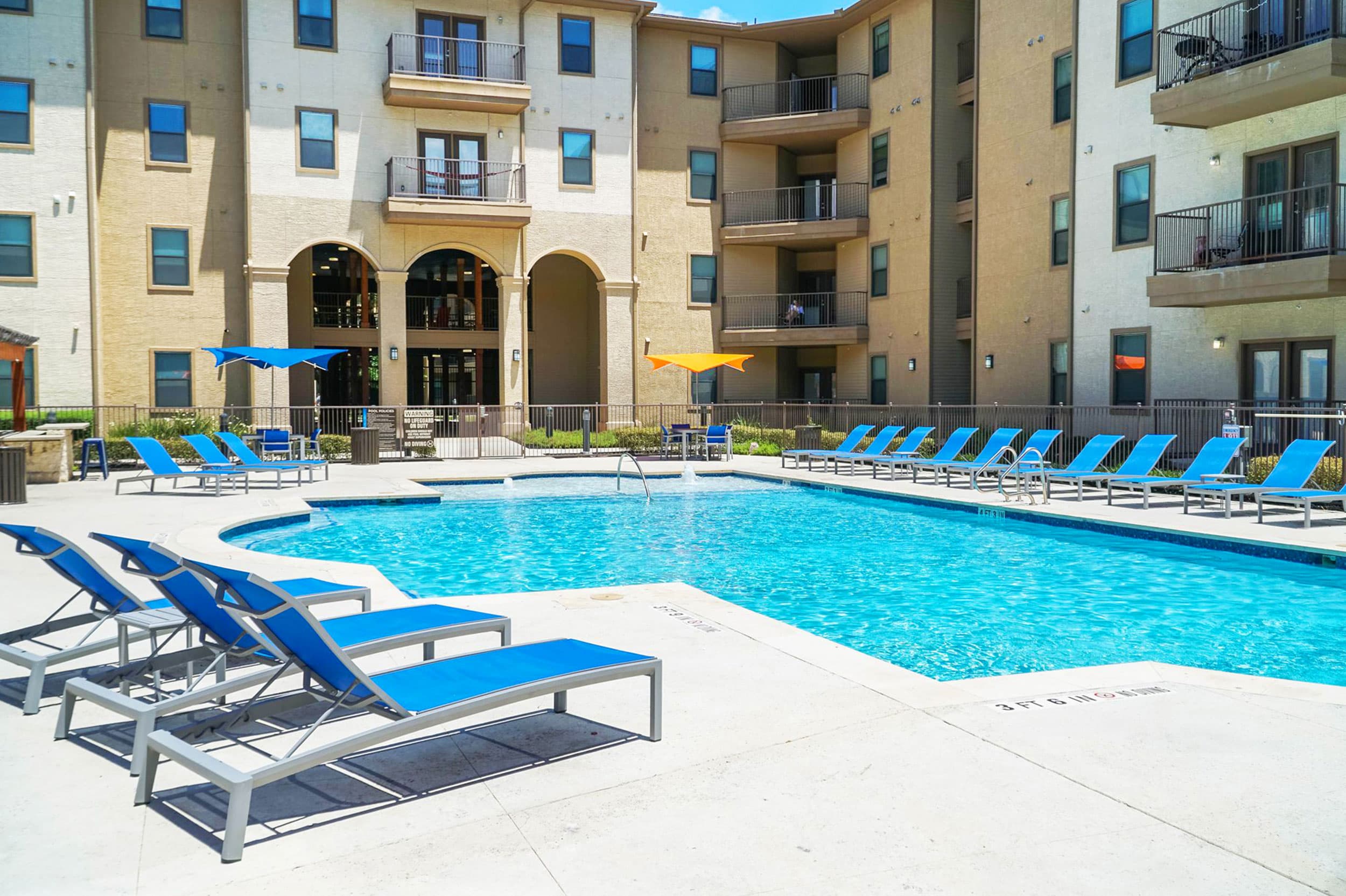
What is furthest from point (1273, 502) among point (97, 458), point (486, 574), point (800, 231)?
point (97, 458)

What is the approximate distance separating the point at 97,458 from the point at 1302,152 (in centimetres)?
2434

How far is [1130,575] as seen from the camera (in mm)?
11500

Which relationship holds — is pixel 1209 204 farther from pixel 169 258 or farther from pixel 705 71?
pixel 169 258

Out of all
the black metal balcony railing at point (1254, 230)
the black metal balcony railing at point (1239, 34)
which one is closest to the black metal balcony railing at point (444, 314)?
the black metal balcony railing at point (1254, 230)

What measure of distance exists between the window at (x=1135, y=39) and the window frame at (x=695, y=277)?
562 inches

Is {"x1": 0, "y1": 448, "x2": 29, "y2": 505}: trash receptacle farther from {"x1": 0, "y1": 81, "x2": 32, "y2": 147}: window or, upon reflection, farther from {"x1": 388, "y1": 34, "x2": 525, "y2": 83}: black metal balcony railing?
{"x1": 388, "y1": 34, "x2": 525, "y2": 83}: black metal balcony railing

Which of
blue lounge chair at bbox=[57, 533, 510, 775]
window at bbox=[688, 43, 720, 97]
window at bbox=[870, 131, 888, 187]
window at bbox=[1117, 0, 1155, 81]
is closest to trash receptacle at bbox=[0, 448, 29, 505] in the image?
blue lounge chair at bbox=[57, 533, 510, 775]

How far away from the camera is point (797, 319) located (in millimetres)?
34688

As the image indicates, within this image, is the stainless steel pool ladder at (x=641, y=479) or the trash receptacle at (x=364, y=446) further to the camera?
the trash receptacle at (x=364, y=446)

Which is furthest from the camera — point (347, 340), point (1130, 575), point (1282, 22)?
point (347, 340)

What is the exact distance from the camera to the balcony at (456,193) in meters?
29.5

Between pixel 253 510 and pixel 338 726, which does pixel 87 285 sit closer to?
pixel 253 510

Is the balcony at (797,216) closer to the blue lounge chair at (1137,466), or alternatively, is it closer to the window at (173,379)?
the window at (173,379)

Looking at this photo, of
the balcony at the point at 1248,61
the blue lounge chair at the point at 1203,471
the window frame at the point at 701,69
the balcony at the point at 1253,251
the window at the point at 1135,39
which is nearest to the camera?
the blue lounge chair at the point at 1203,471
